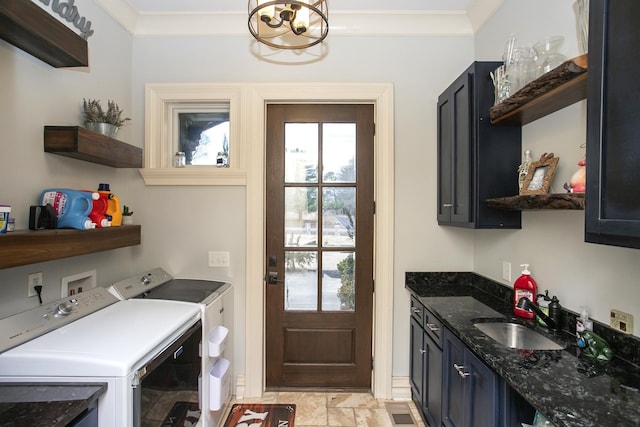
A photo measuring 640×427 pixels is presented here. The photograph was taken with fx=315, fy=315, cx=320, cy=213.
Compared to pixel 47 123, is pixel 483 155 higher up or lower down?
lower down

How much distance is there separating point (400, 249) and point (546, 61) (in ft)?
4.73

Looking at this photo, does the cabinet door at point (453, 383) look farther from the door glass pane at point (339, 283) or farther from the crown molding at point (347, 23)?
the crown molding at point (347, 23)

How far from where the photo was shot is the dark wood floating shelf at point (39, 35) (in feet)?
4.21

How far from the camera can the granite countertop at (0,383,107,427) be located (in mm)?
930

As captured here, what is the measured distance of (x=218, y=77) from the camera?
243cm

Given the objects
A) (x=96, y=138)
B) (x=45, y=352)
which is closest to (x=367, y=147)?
(x=96, y=138)

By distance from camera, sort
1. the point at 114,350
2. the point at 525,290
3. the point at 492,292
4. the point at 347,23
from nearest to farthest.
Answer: the point at 114,350
the point at 525,290
the point at 492,292
the point at 347,23

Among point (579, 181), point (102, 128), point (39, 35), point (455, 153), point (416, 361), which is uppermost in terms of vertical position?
point (39, 35)

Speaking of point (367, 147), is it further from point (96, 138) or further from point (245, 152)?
point (96, 138)

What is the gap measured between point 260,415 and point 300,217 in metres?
1.43

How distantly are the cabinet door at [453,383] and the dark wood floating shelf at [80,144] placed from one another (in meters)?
2.15

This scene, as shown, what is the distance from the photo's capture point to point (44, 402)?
1.03 m

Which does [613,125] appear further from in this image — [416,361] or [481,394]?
[416,361]

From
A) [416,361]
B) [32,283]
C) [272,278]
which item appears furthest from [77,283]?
[416,361]
